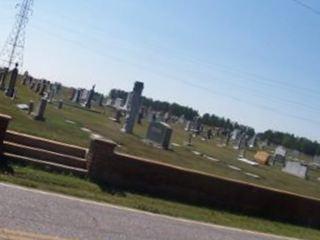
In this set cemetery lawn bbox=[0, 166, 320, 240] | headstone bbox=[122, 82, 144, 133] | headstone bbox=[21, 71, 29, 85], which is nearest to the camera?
cemetery lawn bbox=[0, 166, 320, 240]

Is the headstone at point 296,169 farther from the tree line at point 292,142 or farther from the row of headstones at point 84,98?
the tree line at point 292,142

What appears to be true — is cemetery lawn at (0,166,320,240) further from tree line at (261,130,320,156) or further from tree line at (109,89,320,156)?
tree line at (261,130,320,156)

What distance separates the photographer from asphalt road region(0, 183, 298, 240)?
8.30 m

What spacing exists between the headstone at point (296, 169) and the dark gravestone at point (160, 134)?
565 inches

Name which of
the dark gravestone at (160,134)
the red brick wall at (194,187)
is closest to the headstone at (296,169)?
the dark gravestone at (160,134)

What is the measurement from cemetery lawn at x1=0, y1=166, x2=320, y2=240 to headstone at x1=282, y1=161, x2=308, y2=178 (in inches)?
1080

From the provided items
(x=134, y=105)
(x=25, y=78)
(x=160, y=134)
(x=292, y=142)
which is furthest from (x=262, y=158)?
(x=292, y=142)

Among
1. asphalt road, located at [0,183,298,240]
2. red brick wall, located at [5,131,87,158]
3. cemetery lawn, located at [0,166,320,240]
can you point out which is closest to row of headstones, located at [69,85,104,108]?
red brick wall, located at [5,131,87,158]

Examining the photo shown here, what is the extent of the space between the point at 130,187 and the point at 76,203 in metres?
3.83

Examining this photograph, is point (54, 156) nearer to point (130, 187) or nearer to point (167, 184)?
point (130, 187)

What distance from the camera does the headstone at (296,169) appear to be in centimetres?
4251

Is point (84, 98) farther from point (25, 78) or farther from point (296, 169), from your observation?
point (296, 169)

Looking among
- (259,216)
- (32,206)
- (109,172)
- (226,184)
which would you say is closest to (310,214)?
(259,216)

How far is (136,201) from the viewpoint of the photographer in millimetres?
12875
